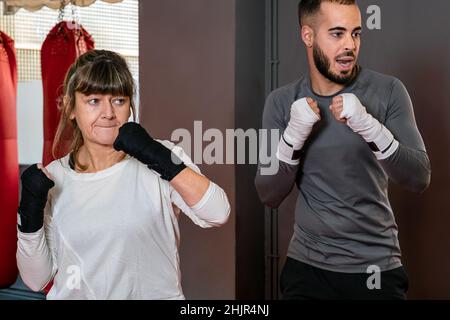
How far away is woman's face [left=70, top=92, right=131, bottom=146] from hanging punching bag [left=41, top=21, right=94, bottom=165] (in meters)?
0.84

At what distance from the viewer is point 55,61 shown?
67.7 inches

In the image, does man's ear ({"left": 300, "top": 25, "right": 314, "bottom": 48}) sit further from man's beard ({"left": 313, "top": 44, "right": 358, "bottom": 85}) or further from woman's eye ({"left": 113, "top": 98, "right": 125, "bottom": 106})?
woman's eye ({"left": 113, "top": 98, "right": 125, "bottom": 106})

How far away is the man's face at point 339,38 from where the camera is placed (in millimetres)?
1002

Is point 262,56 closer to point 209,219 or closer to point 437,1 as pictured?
point 437,1

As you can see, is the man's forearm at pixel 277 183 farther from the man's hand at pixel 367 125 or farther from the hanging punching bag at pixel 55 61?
the hanging punching bag at pixel 55 61

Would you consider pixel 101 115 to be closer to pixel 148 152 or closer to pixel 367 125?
pixel 148 152

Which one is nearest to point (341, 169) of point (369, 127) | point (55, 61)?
point (369, 127)

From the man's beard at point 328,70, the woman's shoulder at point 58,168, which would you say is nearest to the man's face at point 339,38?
the man's beard at point 328,70

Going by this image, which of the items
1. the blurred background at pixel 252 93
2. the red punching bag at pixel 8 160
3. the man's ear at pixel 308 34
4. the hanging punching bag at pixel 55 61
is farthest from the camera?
the red punching bag at pixel 8 160

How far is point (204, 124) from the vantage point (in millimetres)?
1510

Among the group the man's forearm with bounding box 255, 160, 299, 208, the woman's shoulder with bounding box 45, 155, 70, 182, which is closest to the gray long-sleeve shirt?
the man's forearm with bounding box 255, 160, 299, 208

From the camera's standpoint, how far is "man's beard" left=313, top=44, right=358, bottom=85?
101 cm

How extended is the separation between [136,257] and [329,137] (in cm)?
40

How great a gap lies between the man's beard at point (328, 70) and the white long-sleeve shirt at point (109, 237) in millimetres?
306
